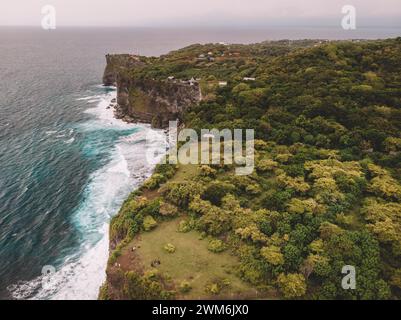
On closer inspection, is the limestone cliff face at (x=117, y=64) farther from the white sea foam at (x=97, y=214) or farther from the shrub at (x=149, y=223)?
the shrub at (x=149, y=223)

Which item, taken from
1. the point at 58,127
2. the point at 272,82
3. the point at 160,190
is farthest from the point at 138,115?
the point at 160,190

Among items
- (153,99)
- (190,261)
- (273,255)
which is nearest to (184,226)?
(190,261)

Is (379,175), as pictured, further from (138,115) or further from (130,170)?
(138,115)

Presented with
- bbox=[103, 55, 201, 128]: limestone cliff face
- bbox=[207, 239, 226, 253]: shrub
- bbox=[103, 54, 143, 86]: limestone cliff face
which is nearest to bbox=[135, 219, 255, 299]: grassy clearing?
bbox=[207, 239, 226, 253]: shrub

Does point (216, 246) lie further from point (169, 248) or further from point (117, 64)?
point (117, 64)

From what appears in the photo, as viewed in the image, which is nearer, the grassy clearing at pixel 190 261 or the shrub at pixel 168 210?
the grassy clearing at pixel 190 261

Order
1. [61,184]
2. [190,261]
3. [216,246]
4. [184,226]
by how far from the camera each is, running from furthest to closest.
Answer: [61,184], [184,226], [216,246], [190,261]
